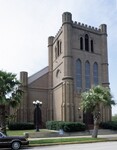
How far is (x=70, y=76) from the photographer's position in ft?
161

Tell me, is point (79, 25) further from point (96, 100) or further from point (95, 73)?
point (96, 100)

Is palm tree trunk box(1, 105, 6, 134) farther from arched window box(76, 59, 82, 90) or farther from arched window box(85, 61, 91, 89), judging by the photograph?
arched window box(85, 61, 91, 89)

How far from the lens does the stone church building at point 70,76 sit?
161 ft

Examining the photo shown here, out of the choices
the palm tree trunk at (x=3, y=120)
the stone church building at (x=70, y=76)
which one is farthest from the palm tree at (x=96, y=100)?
the stone church building at (x=70, y=76)

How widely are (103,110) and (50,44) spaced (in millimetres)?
18836

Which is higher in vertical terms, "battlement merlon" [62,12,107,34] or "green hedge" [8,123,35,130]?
"battlement merlon" [62,12,107,34]

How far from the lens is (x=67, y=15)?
5138cm

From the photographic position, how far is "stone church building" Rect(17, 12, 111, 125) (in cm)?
4903

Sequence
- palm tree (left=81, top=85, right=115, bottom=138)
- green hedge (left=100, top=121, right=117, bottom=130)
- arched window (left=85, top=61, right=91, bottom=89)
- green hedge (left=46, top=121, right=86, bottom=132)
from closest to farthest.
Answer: palm tree (left=81, top=85, right=115, bottom=138)
green hedge (left=46, top=121, right=86, bottom=132)
green hedge (left=100, top=121, right=117, bottom=130)
arched window (left=85, top=61, right=91, bottom=89)

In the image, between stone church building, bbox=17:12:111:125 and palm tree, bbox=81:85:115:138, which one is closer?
palm tree, bbox=81:85:115:138

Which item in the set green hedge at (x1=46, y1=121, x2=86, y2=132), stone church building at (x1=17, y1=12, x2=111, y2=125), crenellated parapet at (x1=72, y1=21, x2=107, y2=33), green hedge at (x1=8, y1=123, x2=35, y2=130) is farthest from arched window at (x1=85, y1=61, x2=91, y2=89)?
green hedge at (x1=8, y1=123, x2=35, y2=130)

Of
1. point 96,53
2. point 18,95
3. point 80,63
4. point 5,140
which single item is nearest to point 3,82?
point 18,95

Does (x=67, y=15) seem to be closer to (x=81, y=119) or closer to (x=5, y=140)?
(x=81, y=119)

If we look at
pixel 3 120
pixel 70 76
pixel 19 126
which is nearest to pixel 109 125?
A: pixel 70 76
